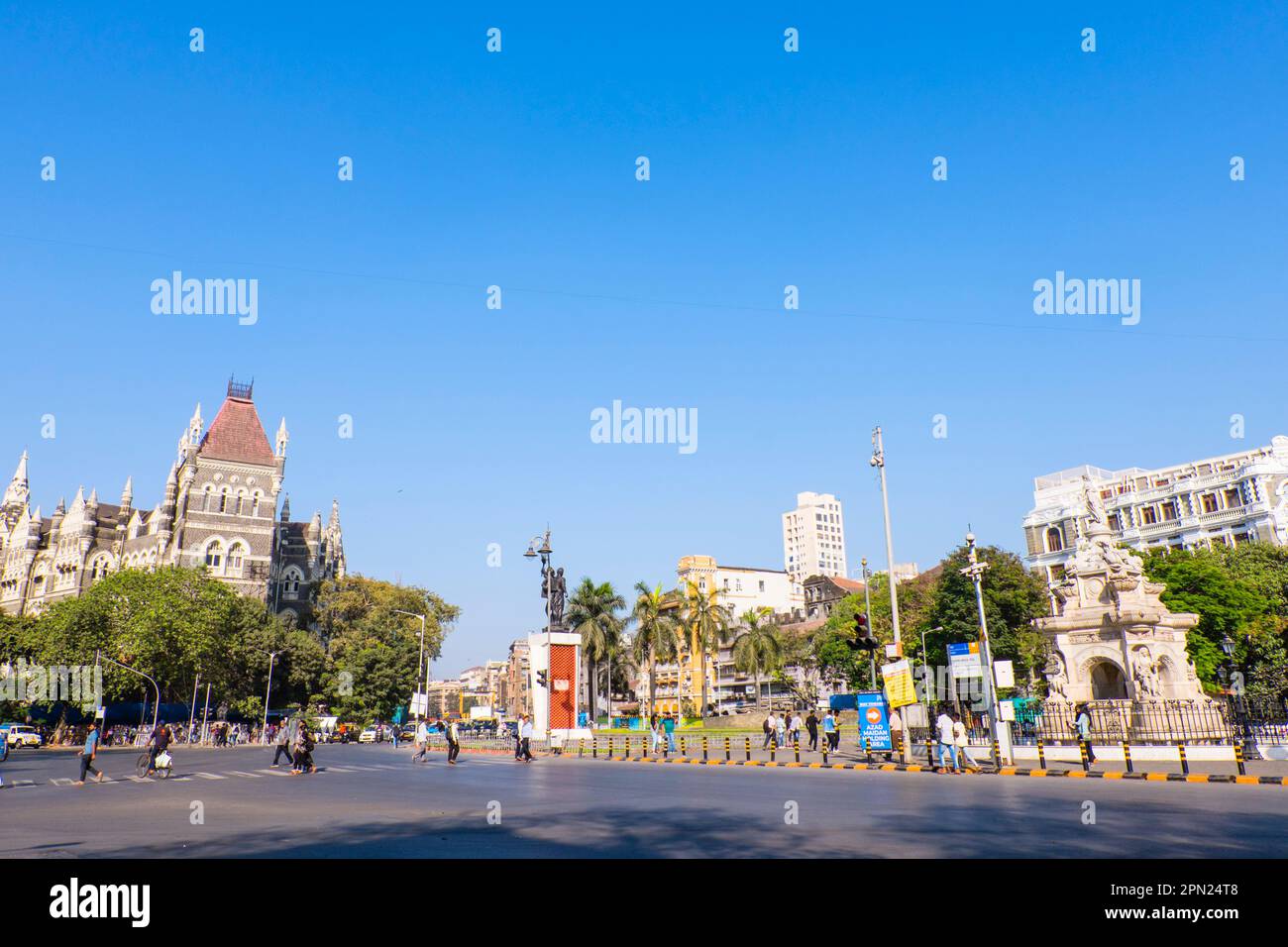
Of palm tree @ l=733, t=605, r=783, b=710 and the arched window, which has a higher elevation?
the arched window

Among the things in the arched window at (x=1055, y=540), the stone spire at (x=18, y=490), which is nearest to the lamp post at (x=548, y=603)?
the arched window at (x=1055, y=540)

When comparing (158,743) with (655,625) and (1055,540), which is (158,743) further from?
(1055,540)

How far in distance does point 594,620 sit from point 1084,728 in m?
41.8

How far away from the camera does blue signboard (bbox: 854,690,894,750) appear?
2692cm

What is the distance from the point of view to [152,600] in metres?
58.8

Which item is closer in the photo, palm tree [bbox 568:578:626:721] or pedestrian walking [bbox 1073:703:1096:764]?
pedestrian walking [bbox 1073:703:1096:764]

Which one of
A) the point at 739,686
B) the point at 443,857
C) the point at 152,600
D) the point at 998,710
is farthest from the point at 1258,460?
the point at 152,600

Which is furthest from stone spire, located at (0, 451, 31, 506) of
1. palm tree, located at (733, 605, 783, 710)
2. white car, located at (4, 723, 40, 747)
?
palm tree, located at (733, 605, 783, 710)

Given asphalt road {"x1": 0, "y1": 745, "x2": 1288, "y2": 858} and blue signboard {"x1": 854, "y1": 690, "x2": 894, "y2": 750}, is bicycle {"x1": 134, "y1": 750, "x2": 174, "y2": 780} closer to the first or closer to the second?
asphalt road {"x1": 0, "y1": 745, "x2": 1288, "y2": 858}

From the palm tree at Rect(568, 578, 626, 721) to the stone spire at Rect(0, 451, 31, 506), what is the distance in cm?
9512

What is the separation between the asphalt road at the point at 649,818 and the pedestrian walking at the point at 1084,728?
1964 millimetres

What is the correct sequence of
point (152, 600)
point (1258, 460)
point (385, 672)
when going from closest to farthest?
point (152, 600)
point (1258, 460)
point (385, 672)

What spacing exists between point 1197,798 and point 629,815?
9.90 metres
